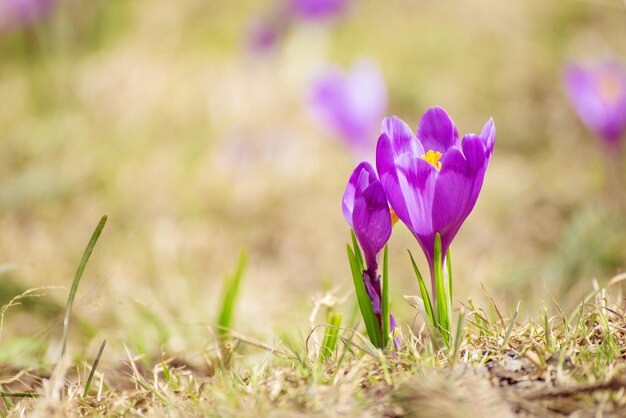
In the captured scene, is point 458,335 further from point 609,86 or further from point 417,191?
point 609,86

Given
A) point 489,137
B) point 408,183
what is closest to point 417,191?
point 408,183

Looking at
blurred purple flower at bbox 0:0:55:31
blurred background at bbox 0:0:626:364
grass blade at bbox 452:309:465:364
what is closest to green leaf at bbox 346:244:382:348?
grass blade at bbox 452:309:465:364

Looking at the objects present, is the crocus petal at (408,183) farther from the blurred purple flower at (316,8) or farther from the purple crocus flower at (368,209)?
the blurred purple flower at (316,8)

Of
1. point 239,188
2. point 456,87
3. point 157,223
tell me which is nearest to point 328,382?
point 157,223

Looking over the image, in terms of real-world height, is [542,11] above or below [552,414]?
above

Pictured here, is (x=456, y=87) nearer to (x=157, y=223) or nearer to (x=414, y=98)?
(x=414, y=98)

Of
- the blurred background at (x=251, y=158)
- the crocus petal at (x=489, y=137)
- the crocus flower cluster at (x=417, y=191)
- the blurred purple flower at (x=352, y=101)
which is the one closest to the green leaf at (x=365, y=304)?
the crocus flower cluster at (x=417, y=191)
